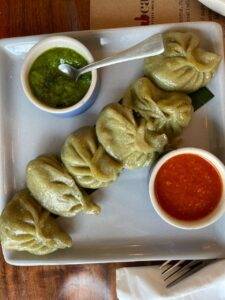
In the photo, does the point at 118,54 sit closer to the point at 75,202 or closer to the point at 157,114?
the point at 157,114

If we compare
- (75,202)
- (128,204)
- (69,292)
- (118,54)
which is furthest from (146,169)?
(69,292)

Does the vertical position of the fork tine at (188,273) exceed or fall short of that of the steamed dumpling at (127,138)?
it falls short

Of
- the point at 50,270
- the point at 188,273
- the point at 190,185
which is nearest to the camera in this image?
the point at 190,185

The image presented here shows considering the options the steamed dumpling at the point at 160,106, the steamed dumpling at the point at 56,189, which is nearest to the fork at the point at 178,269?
the steamed dumpling at the point at 56,189

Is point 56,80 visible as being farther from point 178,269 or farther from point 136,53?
point 178,269

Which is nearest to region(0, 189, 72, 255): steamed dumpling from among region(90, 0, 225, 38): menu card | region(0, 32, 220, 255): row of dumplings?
region(0, 32, 220, 255): row of dumplings

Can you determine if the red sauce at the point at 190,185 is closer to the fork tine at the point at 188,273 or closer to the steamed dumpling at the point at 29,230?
the fork tine at the point at 188,273

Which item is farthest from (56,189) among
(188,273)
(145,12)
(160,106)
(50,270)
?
(145,12)
